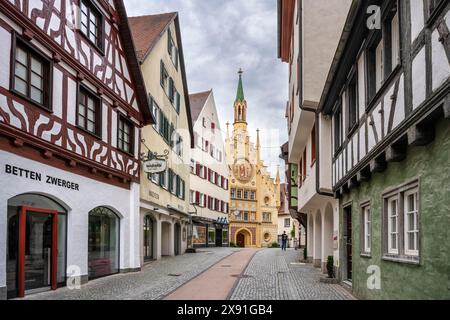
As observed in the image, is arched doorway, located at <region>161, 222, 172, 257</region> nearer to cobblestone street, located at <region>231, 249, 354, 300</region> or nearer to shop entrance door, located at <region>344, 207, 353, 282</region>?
cobblestone street, located at <region>231, 249, 354, 300</region>

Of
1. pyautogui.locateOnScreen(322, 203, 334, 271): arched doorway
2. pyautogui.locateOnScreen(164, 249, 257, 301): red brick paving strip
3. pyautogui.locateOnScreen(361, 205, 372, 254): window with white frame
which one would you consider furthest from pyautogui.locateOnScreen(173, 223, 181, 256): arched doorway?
pyautogui.locateOnScreen(361, 205, 372, 254): window with white frame

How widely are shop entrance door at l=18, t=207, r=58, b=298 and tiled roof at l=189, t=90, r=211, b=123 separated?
28245 millimetres

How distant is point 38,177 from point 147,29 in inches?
561

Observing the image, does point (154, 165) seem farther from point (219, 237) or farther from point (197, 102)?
point (219, 237)

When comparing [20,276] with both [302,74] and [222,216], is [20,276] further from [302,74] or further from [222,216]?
[222,216]

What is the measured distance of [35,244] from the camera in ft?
38.1

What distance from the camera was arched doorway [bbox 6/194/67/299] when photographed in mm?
10641

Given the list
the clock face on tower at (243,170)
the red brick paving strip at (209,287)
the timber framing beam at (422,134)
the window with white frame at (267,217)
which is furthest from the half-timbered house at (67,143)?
the window with white frame at (267,217)

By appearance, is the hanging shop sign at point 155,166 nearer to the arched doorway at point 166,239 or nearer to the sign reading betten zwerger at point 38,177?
the sign reading betten zwerger at point 38,177

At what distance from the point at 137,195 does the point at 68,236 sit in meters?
5.06

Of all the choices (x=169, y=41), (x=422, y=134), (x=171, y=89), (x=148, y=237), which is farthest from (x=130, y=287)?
(x=169, y=41)

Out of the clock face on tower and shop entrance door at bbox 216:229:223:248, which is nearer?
shop entrance door at bbox 216:229:223:248
